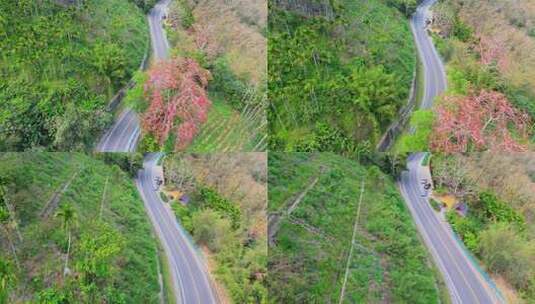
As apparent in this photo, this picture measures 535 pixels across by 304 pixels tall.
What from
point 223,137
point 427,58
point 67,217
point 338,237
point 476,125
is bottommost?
point 67,217

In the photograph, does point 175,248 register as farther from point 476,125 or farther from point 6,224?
point 476,125

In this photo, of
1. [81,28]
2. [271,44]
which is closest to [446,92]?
[271,44]

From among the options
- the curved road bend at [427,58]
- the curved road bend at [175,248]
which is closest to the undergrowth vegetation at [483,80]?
the curved road bend at [427,58]

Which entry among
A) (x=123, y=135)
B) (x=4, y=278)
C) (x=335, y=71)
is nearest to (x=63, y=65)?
(x=123, y=135)

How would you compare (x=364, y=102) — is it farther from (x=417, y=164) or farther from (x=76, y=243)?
(x=76, y=243)

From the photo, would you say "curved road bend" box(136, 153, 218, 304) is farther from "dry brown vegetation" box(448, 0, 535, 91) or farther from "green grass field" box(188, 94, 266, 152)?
"dry brown vegetation" box(448, 0, 535, 91)
